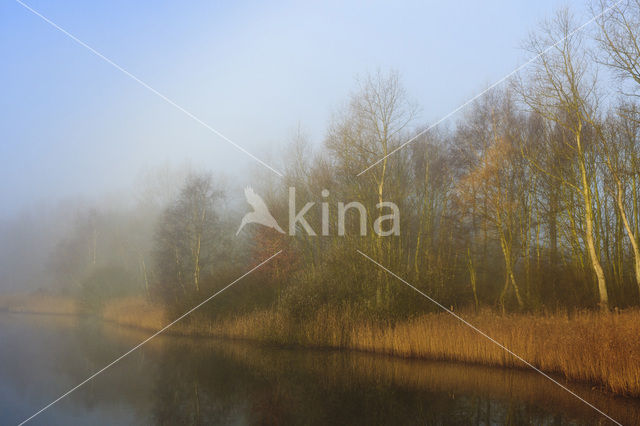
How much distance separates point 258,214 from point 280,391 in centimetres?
1724

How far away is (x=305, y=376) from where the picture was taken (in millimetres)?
13852

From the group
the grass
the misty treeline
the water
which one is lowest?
the water

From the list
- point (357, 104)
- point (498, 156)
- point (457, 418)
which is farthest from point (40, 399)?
point (498, 156)

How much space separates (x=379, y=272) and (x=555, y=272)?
8.85 m

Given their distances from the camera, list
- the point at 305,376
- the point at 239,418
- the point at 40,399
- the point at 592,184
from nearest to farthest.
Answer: the point at 239,418, the point at 40,399, the point at 305,376, the point at 592,184

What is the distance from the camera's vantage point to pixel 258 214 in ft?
94.0

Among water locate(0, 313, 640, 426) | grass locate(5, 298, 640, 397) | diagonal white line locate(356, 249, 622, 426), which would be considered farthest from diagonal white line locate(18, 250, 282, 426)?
diagonal white line locate(356, 249, 622, 426)

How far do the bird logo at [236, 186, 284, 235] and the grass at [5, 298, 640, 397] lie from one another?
20.5ft

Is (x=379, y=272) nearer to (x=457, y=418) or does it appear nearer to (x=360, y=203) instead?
(x=360, y=203)

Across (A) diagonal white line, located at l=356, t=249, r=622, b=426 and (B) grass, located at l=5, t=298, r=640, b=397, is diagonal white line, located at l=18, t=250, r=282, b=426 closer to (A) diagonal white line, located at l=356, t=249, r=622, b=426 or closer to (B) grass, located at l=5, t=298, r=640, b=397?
(B) grass, located at l=5, t=298, r=640, b=397

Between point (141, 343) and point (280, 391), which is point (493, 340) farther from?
point (141, 343)

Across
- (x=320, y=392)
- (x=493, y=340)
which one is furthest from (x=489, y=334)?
(x=320, y=392)

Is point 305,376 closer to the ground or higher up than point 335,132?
closer to the ground

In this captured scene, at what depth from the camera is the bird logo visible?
26.2 metres
